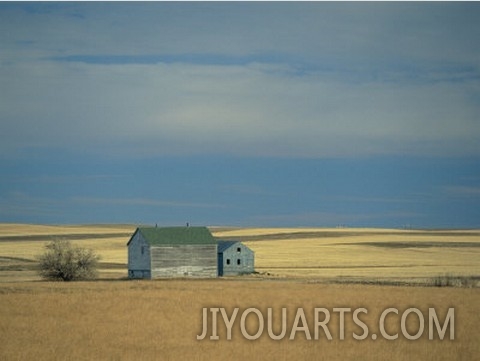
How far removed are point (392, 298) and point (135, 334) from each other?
1813 cm

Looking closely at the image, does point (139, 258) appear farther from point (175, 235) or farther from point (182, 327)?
point (182, 327)

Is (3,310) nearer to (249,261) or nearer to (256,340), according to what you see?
(256,340)

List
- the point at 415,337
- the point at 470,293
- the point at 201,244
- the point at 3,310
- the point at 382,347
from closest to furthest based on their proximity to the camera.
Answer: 1. the point at 382,347
2. the point at 415,337
3. the point at 3,310
4. the point at 470,293
5. the point at 201,244

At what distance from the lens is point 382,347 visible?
27266 millimetres

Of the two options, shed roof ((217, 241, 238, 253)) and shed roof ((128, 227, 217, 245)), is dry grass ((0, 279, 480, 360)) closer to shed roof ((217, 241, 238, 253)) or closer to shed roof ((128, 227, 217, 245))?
shed roof ((128, 227, 217, 245))

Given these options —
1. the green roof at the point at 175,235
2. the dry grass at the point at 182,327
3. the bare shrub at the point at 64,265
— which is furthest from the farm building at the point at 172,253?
the dry grass at the point at 182,327

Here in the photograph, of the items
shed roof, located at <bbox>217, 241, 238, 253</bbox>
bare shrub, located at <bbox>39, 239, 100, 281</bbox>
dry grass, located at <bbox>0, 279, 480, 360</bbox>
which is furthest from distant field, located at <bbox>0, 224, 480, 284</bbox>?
dry grass, located at <bbox>0, 279, 480, 360</bbox>

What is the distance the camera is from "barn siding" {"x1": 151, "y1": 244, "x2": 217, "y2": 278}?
7669cm

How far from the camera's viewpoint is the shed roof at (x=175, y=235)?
77938 mm

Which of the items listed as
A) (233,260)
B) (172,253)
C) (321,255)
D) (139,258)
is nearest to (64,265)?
(139,258)

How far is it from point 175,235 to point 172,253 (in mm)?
2132

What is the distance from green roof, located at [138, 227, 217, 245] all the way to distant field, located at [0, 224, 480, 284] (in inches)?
200

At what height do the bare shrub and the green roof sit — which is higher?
the green roof

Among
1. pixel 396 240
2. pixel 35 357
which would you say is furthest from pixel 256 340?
pixel 396 240
